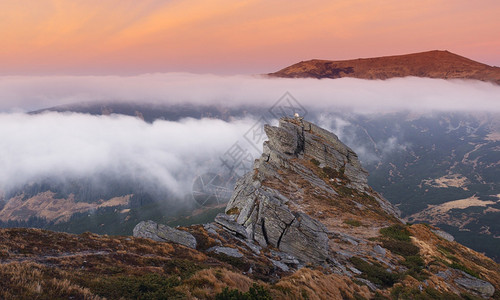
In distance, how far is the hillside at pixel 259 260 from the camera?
568 inches

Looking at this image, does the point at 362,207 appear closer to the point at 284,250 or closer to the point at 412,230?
the point at 412,230

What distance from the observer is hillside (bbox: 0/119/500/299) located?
1443 cm

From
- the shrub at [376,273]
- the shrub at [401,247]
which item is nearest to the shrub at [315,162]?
the shrub at [401,247]

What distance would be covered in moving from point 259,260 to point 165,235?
434 inches

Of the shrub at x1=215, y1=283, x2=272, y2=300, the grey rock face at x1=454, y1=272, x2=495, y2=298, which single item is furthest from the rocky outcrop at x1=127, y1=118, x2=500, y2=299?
the shrub at x1=215, y1=283, x2=272, y2=300

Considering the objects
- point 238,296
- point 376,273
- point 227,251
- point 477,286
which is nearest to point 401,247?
point 477,286

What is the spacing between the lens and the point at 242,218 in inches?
1467

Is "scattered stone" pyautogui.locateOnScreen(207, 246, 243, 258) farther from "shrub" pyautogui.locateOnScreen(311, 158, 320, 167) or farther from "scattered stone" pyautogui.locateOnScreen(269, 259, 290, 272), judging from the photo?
"shrub" pyautogui.locateOnScreen(311, 158, 320, 167)

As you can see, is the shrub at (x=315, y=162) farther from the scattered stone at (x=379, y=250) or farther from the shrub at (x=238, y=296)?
the shrub at (x=238, y=296)

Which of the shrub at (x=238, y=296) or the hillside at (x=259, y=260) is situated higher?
the shrub at (x=238, y=296)

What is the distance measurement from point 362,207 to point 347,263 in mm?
32421

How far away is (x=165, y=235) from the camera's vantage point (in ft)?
91.3

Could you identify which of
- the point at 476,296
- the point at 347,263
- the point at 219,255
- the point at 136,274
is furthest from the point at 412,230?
the point at 136,274

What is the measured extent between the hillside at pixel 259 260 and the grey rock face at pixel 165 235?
4.4 inches
